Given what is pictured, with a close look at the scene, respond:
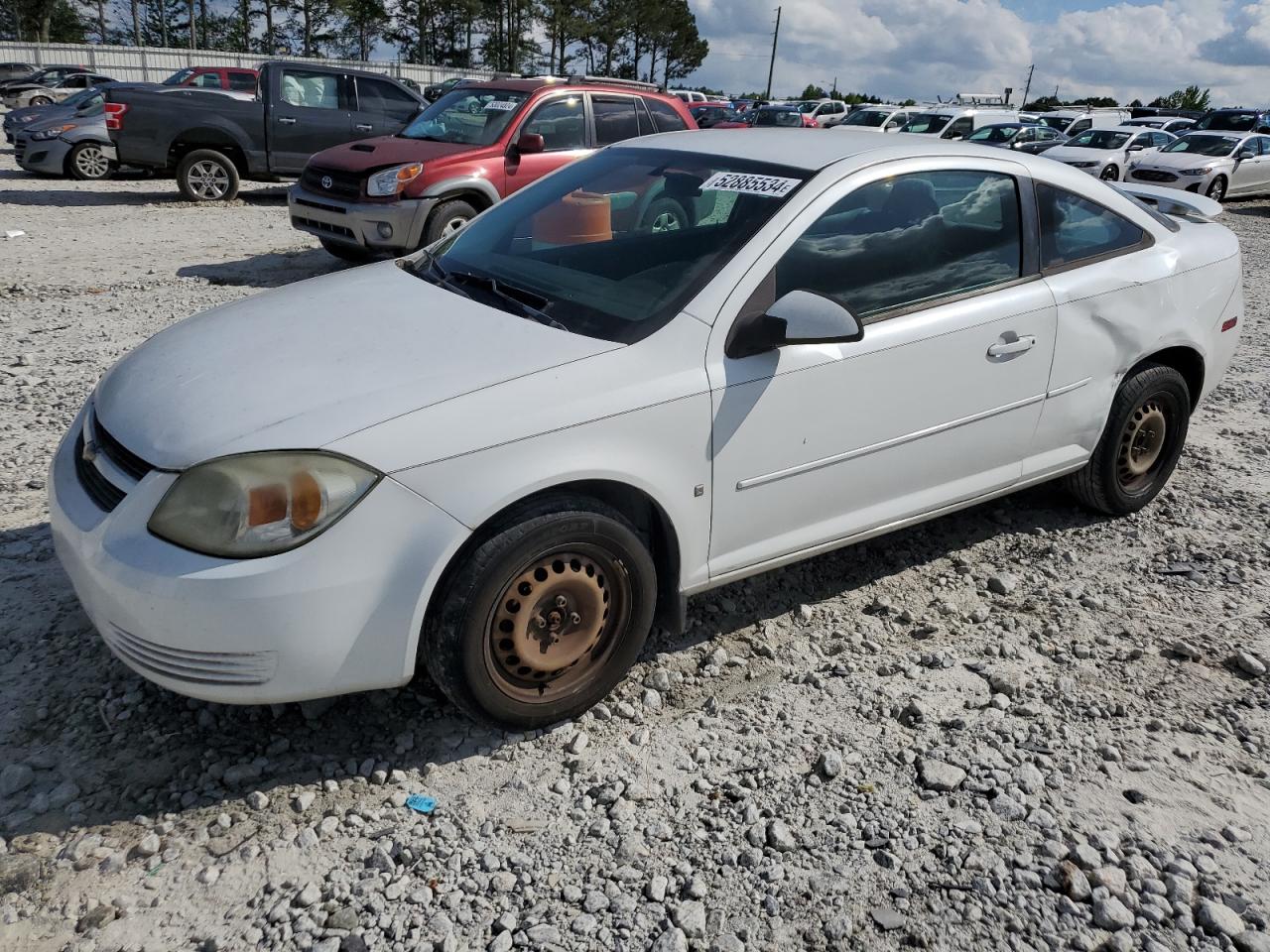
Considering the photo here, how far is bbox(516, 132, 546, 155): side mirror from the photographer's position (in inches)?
357

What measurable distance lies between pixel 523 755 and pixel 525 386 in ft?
3.52

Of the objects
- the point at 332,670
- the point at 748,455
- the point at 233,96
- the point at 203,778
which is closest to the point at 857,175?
the point at 748,455

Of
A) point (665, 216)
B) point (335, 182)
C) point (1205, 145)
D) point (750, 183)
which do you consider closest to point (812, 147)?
point (750, 183)

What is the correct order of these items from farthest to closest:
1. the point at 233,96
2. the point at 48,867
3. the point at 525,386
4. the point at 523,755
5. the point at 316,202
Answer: the point at 233,96 < the point at 316,202 < the point at 523,755 < the point at 525,386 < the point at 48,867

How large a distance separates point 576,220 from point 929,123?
75.0 ft

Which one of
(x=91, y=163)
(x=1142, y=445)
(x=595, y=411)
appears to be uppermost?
(x=595, y=411)

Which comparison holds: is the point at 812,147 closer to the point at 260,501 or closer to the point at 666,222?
the point at 666,222

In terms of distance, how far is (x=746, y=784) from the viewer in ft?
9.42

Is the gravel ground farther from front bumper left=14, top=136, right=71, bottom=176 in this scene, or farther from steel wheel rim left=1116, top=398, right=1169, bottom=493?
front bumper left=14, top=136, right=71, bottom=176

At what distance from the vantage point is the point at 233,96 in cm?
1352

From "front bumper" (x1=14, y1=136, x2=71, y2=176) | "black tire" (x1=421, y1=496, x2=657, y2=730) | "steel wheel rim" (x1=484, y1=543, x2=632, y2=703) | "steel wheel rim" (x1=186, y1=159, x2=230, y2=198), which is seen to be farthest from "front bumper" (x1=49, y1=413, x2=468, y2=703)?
"front bumper" (x1=14, y1=136, x2=71, y2=176)

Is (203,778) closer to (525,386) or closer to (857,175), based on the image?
(525,386)

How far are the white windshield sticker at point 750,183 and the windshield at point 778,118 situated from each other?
83.6 ft

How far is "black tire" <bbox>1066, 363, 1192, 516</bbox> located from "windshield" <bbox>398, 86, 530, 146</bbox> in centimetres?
658
